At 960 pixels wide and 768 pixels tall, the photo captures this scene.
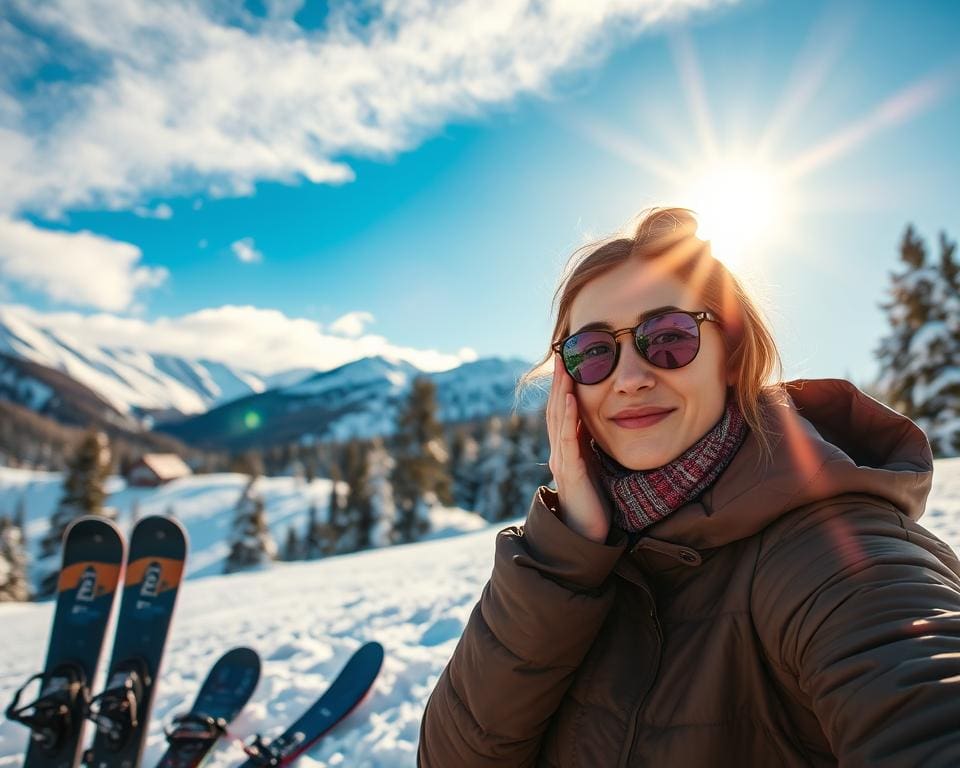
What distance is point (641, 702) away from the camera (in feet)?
4.45

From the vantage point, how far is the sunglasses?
1.58 metres

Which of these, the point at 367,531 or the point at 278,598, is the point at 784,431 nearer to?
the point at 278,598

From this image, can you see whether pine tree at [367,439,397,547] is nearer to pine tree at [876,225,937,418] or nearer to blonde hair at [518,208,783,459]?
pine tree at [876,225,937,418]

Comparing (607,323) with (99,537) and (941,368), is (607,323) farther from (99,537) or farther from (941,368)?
(941,368)

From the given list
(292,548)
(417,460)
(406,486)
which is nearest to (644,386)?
(417,460)

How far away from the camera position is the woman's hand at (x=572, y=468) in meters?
1.55

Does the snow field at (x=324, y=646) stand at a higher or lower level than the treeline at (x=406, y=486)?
lower

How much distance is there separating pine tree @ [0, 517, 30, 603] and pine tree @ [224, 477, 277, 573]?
8839 millimetres

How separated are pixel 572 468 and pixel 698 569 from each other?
446 millimetres

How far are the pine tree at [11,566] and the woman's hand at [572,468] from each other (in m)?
25.1

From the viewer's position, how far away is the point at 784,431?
141 cm

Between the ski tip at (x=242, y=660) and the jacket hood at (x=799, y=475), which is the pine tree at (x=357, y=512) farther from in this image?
the jacket hood at (x=799, y=475)

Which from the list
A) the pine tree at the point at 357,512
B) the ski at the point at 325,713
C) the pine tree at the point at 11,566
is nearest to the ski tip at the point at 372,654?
the ski at the point at 325,713

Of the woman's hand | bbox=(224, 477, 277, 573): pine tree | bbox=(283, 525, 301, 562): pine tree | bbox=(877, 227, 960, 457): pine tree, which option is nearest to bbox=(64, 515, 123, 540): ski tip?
the woman's hand
